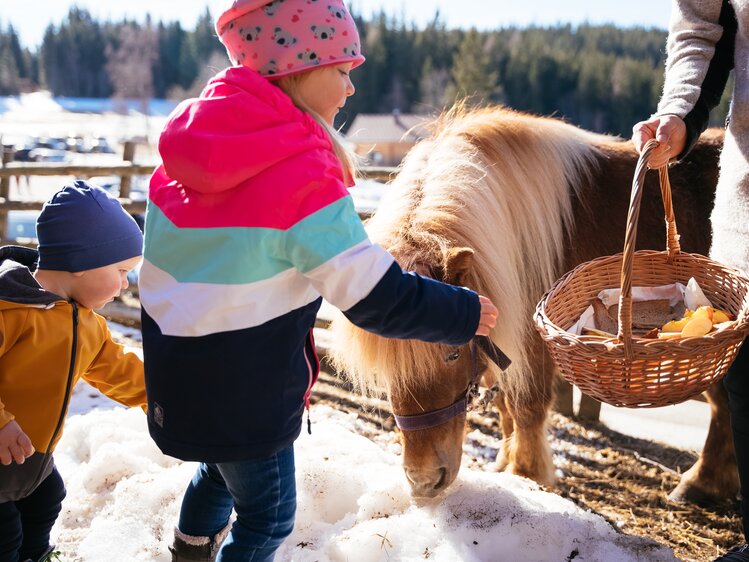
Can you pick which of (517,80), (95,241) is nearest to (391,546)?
(95,241)

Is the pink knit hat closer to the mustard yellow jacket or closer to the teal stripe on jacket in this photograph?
the teal stripe on jacket

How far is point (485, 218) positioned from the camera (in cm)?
223

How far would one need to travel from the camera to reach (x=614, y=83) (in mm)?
52594

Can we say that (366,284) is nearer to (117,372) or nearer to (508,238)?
(117,372)

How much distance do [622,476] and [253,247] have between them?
262 centimetres

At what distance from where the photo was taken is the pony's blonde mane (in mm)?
1929

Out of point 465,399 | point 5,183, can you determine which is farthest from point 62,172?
point 465,399

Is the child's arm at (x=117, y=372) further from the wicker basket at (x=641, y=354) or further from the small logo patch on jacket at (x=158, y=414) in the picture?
the wicker basket at (x=641, y=354)

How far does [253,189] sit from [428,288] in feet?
1.34

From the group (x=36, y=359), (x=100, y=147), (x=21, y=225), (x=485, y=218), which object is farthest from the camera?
(x=100, y=147)

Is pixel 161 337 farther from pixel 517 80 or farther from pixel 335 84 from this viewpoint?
pixel 517 80

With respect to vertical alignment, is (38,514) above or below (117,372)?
below

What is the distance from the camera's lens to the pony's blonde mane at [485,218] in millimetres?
1929

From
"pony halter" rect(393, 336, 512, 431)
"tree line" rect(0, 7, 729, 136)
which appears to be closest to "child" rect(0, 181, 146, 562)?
"pony halter" rect(393, 336, 512, 431)
